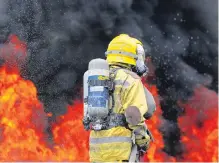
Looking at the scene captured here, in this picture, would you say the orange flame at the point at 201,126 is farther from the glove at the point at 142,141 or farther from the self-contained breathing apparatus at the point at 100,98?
the self-contained breathing apparatus at the point at 100,98

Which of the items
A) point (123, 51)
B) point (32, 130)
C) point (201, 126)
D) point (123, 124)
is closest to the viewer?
point (123, 124)

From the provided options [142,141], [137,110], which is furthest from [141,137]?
[137,110]

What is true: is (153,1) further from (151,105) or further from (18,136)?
(151,105)

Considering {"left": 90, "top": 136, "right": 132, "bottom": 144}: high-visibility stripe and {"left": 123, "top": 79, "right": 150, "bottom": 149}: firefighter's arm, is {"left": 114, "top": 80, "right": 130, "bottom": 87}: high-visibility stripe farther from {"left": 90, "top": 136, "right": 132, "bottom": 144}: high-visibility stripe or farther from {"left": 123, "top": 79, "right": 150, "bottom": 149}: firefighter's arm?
{"left": 90, "top": 136, "right": 132, "bottom": 144}: high-visibility stripe

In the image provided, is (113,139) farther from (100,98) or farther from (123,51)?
(123,51)

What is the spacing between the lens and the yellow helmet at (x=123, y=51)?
4930mm

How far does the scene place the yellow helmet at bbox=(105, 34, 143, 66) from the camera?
16.2 feet

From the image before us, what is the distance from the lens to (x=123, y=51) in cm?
493

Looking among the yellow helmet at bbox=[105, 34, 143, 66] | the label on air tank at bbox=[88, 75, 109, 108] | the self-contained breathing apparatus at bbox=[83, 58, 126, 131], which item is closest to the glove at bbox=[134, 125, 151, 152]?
the self-contained breathing apparatus at bbox=[83, 58, 126, 131]

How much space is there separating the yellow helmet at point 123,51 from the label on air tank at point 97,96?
0.42 metres

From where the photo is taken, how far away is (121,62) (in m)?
4.93

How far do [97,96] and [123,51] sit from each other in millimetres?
600

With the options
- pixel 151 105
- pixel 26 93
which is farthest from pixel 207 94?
pixel 151 105

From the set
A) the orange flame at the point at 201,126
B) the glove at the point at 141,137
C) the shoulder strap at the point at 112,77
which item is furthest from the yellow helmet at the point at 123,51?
the orange flame at the point at 201,126
